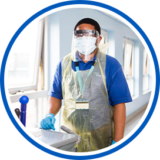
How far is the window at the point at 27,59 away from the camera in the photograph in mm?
1877

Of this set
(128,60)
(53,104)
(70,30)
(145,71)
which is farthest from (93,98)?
(145,71)

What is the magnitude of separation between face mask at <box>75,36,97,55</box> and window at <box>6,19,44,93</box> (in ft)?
2.53

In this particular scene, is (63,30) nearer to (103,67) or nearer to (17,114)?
(103,67)

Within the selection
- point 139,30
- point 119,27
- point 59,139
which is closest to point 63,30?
point 139,30

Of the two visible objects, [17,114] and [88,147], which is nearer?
[17,114]

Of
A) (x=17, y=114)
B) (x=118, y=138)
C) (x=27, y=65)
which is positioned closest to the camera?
(x=17, y=114)

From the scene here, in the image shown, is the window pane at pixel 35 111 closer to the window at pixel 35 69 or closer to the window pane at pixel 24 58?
the window at pixel 35 69

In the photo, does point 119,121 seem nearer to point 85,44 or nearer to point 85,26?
point 85,44

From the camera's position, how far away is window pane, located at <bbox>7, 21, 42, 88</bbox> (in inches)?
73.8

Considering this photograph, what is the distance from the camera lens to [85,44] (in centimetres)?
136

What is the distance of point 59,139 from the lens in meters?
0.86

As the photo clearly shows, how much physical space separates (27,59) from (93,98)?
1.15 m

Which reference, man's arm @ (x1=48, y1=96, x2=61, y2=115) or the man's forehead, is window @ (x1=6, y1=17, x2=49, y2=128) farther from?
the man's forehead

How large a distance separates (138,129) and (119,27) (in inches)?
109
